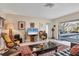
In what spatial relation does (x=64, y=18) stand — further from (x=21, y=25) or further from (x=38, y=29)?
(x=21, y=25)

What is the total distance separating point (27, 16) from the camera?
6.41 feet

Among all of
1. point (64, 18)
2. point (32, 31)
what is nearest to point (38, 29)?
point (32, 31)

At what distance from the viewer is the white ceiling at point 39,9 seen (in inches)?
75.6

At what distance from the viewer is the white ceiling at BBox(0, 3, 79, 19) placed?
1.92m

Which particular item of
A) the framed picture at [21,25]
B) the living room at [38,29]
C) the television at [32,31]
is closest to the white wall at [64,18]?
the living room at [38,29]

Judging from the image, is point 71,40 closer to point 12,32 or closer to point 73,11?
point 73,11

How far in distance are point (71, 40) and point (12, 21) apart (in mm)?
932

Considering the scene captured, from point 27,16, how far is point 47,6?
1.11 ft

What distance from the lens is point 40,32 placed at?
78.4 inches

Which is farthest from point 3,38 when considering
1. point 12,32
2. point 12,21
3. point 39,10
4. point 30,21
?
point 39,10

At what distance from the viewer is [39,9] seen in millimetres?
1952

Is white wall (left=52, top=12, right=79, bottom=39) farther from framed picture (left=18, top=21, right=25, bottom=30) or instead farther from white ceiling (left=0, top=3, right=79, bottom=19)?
framed picture (left=18, top=21, right=25, bottom=30)

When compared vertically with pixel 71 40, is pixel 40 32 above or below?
above

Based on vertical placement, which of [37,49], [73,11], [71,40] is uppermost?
[73,11]
